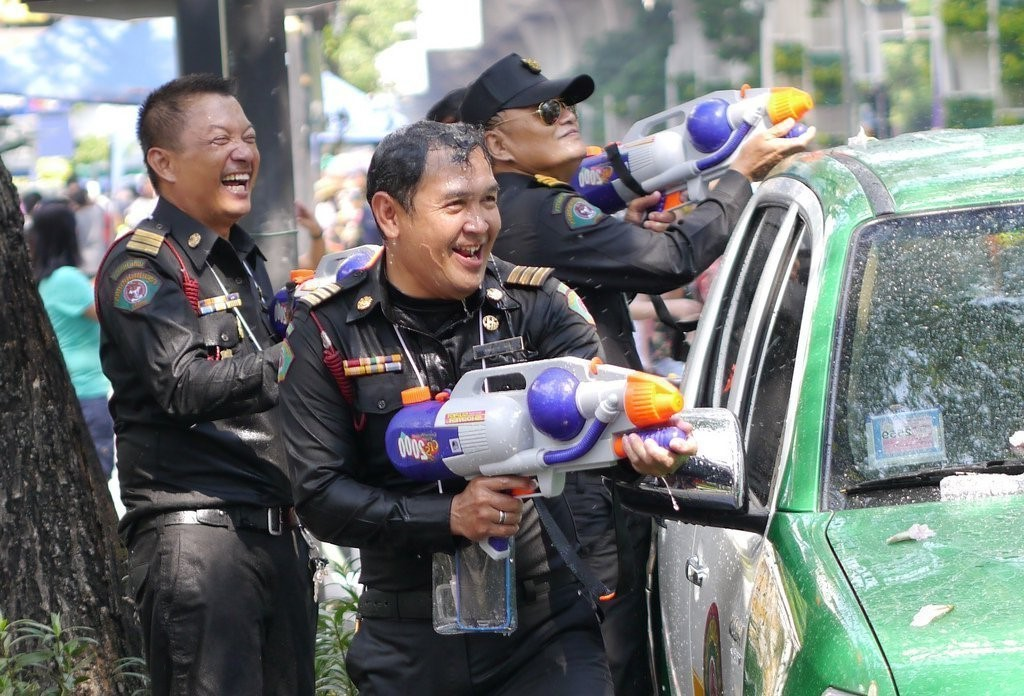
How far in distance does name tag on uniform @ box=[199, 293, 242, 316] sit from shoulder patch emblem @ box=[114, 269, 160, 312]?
17 centimetres

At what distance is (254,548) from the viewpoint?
4090 mm

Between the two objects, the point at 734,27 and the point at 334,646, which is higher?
the point at 734,27

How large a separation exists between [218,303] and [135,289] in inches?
10.3

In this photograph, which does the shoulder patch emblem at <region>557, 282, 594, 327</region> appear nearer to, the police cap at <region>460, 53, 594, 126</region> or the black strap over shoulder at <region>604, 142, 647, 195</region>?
the police cap at <region>460, 53, 594, 126</region>

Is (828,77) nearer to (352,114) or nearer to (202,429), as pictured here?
(202,429)

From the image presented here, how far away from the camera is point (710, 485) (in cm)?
272

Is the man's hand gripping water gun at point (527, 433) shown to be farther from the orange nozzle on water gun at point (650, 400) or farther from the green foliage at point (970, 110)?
the green foliage at point (970, 110)

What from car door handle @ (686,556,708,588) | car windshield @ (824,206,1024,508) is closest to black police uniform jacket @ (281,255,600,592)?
car door handle @ (686,556,708,588)

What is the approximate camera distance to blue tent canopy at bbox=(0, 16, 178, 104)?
37.4ft

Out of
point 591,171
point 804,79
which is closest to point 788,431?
point 591,171

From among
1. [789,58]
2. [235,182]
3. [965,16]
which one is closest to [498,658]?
[235,182]

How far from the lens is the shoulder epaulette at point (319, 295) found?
3.16 meters

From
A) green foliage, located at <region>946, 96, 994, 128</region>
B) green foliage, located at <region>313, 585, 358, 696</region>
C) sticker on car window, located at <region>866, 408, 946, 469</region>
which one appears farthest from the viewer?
green foliage, located at <region>946, 96, 994, 128</region>

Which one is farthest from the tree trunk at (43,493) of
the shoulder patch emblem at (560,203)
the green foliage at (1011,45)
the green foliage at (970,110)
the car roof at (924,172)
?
the green foliage at (1011,45)
